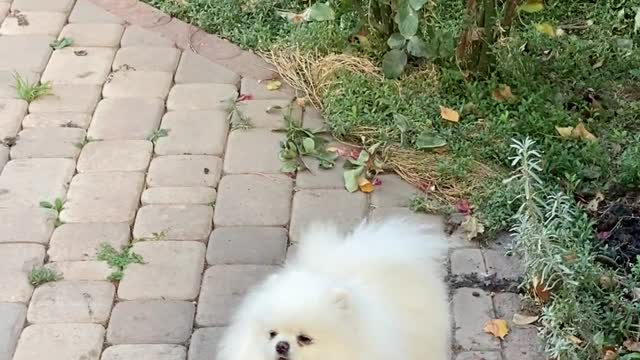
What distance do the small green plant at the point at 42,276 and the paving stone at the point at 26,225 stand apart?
0.16m

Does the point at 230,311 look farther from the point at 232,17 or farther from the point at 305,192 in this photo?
the point at 232,17

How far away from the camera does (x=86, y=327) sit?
2988 millimetres

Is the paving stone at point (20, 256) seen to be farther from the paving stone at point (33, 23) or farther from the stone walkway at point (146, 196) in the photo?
the paving stone at point (33, 23)

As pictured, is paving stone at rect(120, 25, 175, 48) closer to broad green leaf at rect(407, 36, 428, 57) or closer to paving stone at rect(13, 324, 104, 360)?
broad green leaf at rect(407, 36, 428, 57)

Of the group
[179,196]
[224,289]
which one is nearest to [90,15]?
[179,196]

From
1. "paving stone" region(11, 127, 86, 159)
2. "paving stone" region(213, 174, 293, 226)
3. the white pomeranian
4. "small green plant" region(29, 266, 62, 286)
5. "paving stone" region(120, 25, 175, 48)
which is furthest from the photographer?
"paving stone" region(120, 25, 175, 48)

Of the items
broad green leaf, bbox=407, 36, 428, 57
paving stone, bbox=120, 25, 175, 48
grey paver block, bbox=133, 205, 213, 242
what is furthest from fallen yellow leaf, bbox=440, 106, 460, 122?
paving stone, bbox=120, 25, 175, 48

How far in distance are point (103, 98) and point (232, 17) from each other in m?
0.68

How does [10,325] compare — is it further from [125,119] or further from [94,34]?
[94,34]

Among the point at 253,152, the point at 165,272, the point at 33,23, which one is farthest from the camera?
the point at 33,23

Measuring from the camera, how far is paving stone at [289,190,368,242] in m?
3.33

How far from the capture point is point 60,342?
2941 mm

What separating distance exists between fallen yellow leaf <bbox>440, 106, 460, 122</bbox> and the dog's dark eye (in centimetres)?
153

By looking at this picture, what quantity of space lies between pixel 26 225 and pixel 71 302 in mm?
415
